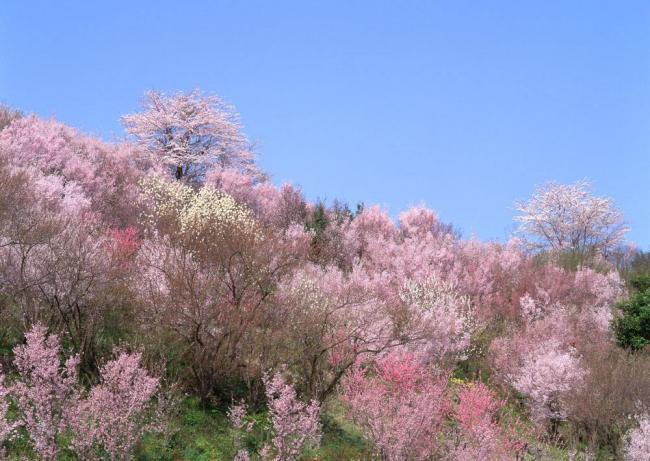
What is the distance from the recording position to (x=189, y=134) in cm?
4578

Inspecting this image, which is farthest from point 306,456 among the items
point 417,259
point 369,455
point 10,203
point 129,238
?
point 417,259

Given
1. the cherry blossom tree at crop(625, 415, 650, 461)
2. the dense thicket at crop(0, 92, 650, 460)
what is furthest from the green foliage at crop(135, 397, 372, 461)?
the cherry blossom tree at crop(625, 415, 650, 461)

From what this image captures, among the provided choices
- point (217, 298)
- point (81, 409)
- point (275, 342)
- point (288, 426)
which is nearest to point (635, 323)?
point (275, 342)

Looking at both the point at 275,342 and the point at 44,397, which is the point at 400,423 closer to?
the point at 275,342

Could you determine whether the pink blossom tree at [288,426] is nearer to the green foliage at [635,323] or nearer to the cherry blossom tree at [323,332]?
the cherry blossom tree at [323,332]

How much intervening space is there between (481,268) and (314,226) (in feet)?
31.1

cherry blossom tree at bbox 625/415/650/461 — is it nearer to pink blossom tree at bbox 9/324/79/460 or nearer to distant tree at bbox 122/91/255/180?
pink blossom tree at bbox 9/324/79/460

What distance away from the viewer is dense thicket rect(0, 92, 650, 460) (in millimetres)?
13703

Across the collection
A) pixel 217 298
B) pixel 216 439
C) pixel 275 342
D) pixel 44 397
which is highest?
pixel 217 298

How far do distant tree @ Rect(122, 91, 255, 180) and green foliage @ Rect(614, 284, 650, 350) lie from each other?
2666cm

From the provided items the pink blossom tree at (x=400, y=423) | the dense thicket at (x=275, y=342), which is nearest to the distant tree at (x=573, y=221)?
the dense thicket at (x=275, y=342)

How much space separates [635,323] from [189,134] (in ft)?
98.9

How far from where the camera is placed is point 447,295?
26656mm

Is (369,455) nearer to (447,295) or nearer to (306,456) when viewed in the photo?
(306,456)
